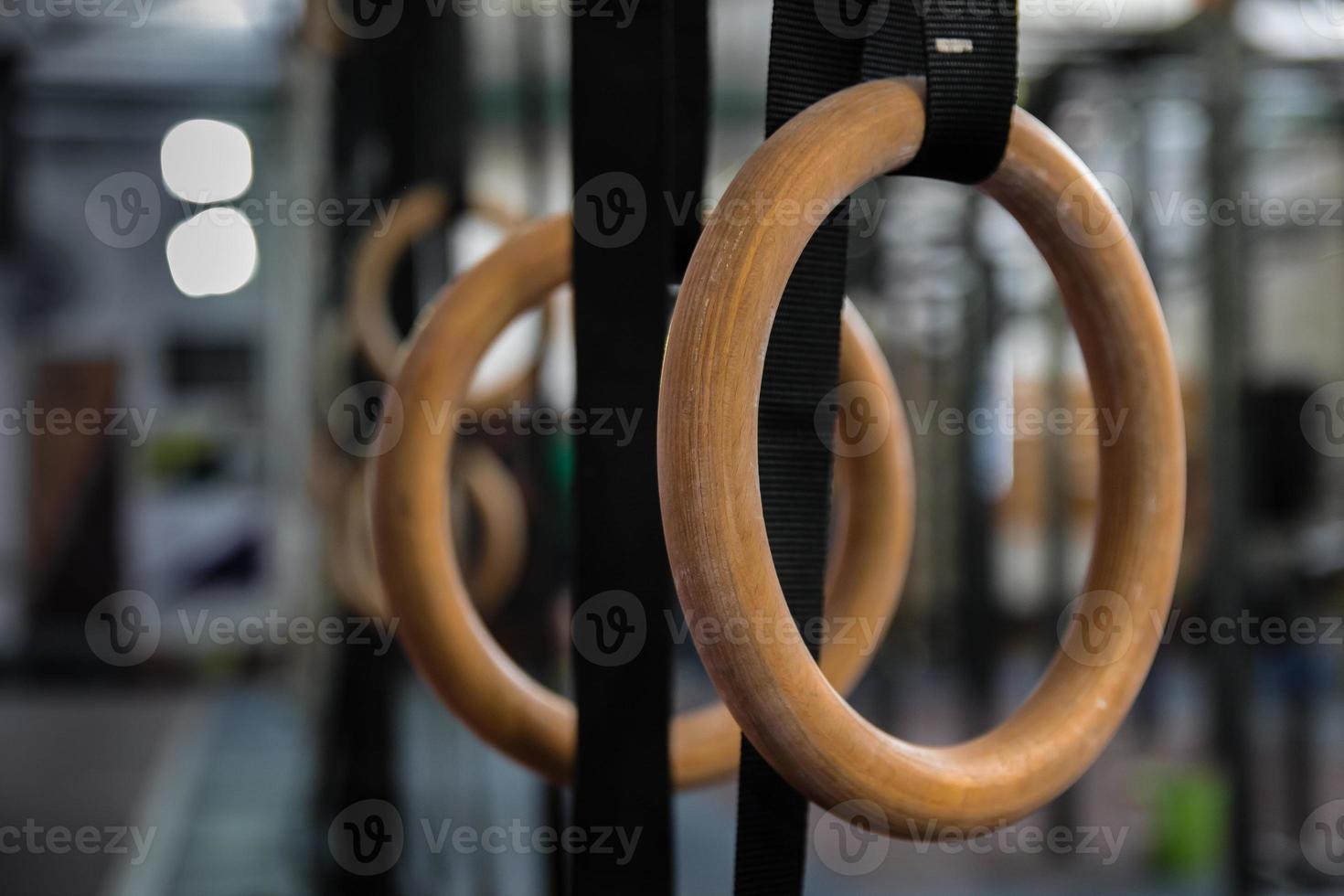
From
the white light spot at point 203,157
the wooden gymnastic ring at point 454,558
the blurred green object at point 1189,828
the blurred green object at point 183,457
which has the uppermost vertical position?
the white light spot at point 203,157

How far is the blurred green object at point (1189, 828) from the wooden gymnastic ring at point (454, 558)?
3.21 metres

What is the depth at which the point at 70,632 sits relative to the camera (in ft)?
23.8

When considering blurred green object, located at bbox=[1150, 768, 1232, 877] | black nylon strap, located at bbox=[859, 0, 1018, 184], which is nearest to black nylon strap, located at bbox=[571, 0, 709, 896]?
black nylon strap, located at bbox=[859, 0, 1018, 184]

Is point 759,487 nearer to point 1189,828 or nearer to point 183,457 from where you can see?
point 1189,828

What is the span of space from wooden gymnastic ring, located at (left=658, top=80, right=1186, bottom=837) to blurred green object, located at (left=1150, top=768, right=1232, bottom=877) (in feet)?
10.8

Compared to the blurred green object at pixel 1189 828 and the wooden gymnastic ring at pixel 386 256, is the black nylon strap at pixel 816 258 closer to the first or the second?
the wooden gymnastic ring at pixel 386 256

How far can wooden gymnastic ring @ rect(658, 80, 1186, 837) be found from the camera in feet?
1.26

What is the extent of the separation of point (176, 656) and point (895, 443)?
7.50 metres

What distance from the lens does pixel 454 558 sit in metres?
0.62

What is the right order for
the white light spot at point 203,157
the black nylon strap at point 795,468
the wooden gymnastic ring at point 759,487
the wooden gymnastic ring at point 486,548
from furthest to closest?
the white light spot at point 203,157 < the wooden gymnastic ring at point 486,548 < the black nylon strap at point 795,468 < the wooden gymnastic ring at point 759,487

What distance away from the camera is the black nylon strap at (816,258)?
0.45m

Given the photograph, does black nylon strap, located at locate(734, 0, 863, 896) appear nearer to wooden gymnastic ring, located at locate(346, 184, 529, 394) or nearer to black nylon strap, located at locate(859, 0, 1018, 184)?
black nylon strap, located at locate(859, 0, 1018, 184)

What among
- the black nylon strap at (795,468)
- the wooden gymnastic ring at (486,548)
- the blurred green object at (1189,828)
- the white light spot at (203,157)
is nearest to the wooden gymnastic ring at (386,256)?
the wooden gymnastic ring at (486,548)

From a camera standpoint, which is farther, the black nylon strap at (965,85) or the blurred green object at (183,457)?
the blurred green object at (183,457)
